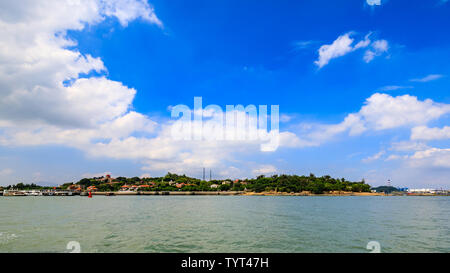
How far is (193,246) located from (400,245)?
54.8ft

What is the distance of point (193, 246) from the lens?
19.3 metres
